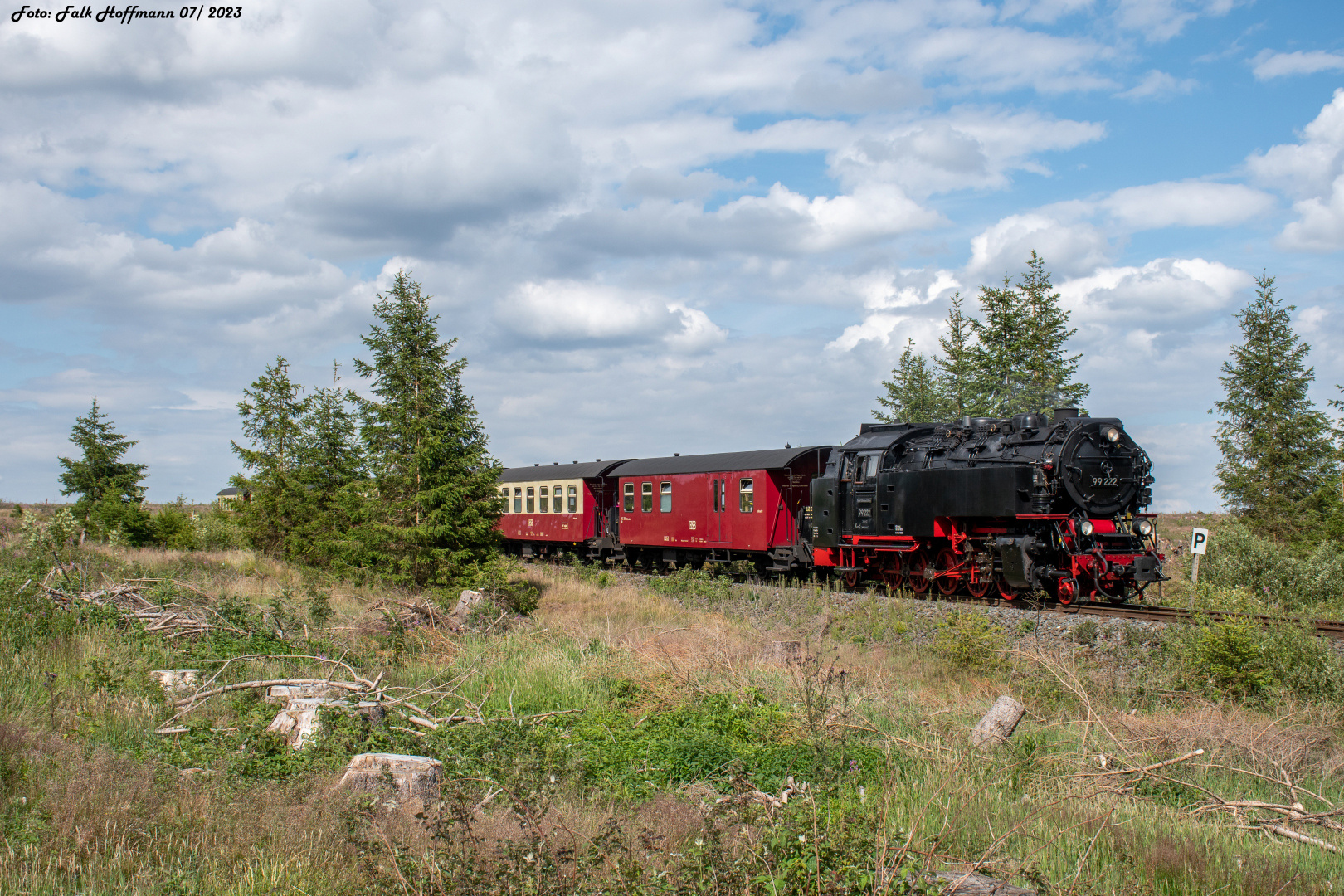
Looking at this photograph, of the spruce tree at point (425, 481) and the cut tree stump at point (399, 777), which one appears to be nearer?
the cut tree stump at point (399, 777)

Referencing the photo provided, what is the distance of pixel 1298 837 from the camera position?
531cm

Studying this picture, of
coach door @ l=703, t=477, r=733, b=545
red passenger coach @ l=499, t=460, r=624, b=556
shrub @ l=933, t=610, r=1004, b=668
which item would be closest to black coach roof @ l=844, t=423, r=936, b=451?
coach door @ l=703, t=477, r=733, b=545

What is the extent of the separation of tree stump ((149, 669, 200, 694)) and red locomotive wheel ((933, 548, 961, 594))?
12.8 metres

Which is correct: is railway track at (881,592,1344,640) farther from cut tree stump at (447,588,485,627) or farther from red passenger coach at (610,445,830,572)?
A: cut tree stump at (447,588,485,627)

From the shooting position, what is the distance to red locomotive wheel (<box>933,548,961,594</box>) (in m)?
16.7

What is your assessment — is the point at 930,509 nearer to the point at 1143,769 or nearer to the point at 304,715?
the point at 1143,769

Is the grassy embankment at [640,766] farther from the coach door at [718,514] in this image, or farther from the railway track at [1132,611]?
the coach door at [718,514]

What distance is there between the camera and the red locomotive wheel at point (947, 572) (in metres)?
16.7

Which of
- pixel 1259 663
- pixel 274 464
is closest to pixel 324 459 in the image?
pixel 274 464

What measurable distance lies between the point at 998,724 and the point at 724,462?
51.3 ft

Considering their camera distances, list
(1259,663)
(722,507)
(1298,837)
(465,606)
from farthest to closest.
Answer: (722,507), (465,606), (1259,663), (1298,837)

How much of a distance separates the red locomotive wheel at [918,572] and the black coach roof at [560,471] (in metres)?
12.1

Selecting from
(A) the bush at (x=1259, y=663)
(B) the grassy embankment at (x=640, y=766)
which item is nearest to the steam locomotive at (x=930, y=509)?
(B) the grassy embankment at (x=640, y=766)

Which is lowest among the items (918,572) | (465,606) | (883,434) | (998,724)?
(998,724)
